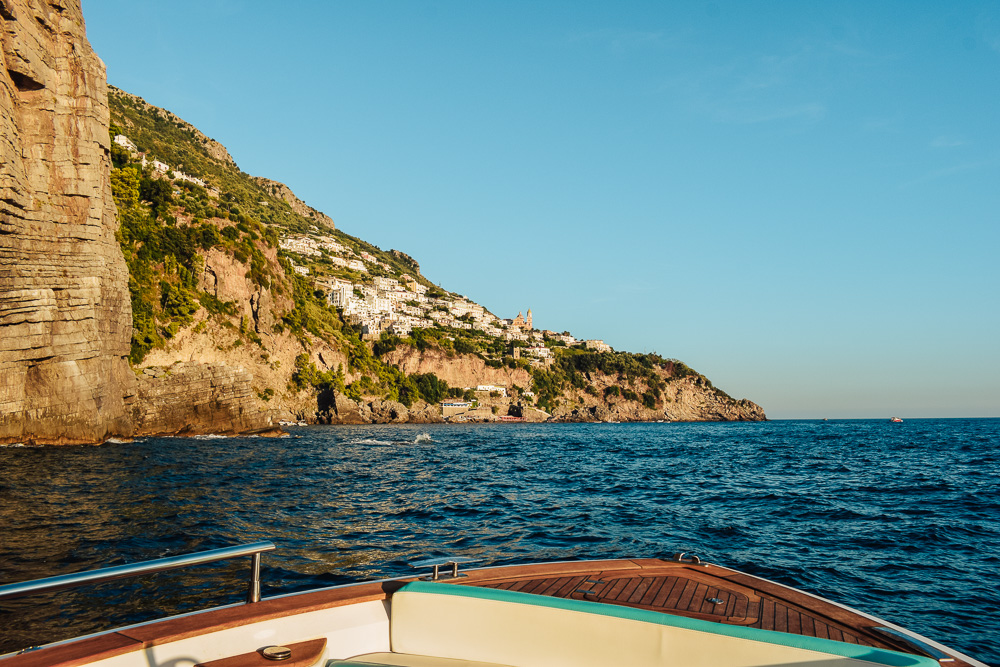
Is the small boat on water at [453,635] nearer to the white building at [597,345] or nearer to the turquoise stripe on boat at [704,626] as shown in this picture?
the turquoise stripe on boat at [704,626]

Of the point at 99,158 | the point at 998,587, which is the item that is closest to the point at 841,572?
the point at 998,587

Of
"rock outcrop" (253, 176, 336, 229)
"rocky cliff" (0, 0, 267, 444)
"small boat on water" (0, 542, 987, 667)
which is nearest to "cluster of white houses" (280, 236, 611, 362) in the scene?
"rock outcrop" (253, 176, 336, 229)

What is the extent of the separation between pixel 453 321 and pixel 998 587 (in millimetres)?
143019

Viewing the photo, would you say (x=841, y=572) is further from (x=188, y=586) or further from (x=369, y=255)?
(x=369, y=255)

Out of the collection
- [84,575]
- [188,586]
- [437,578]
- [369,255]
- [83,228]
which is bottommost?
[188,586]

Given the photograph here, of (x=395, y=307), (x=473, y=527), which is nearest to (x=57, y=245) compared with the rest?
(x=473, y=527)

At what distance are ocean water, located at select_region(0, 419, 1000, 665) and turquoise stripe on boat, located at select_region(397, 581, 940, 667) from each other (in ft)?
16.1

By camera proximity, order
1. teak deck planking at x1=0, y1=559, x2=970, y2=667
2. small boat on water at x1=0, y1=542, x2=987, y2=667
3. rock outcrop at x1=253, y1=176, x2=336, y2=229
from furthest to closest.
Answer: rock outcrop at x1=253, y1=176, x2=336, y2=229
teak deck planking at x1=0, y1=559, x2=970, y2=667
small boat on water at x1=0, y1=542, x2=987, y2=667

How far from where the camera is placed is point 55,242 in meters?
29.5

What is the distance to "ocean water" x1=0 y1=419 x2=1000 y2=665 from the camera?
757 cm

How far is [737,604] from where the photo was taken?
15.0 ft

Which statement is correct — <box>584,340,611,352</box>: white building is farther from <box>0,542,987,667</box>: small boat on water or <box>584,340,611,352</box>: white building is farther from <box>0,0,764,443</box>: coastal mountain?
<box>0,542,987,667</box>: small boat on water

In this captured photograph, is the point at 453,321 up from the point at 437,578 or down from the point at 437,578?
up

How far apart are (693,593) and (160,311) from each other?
174 feet
